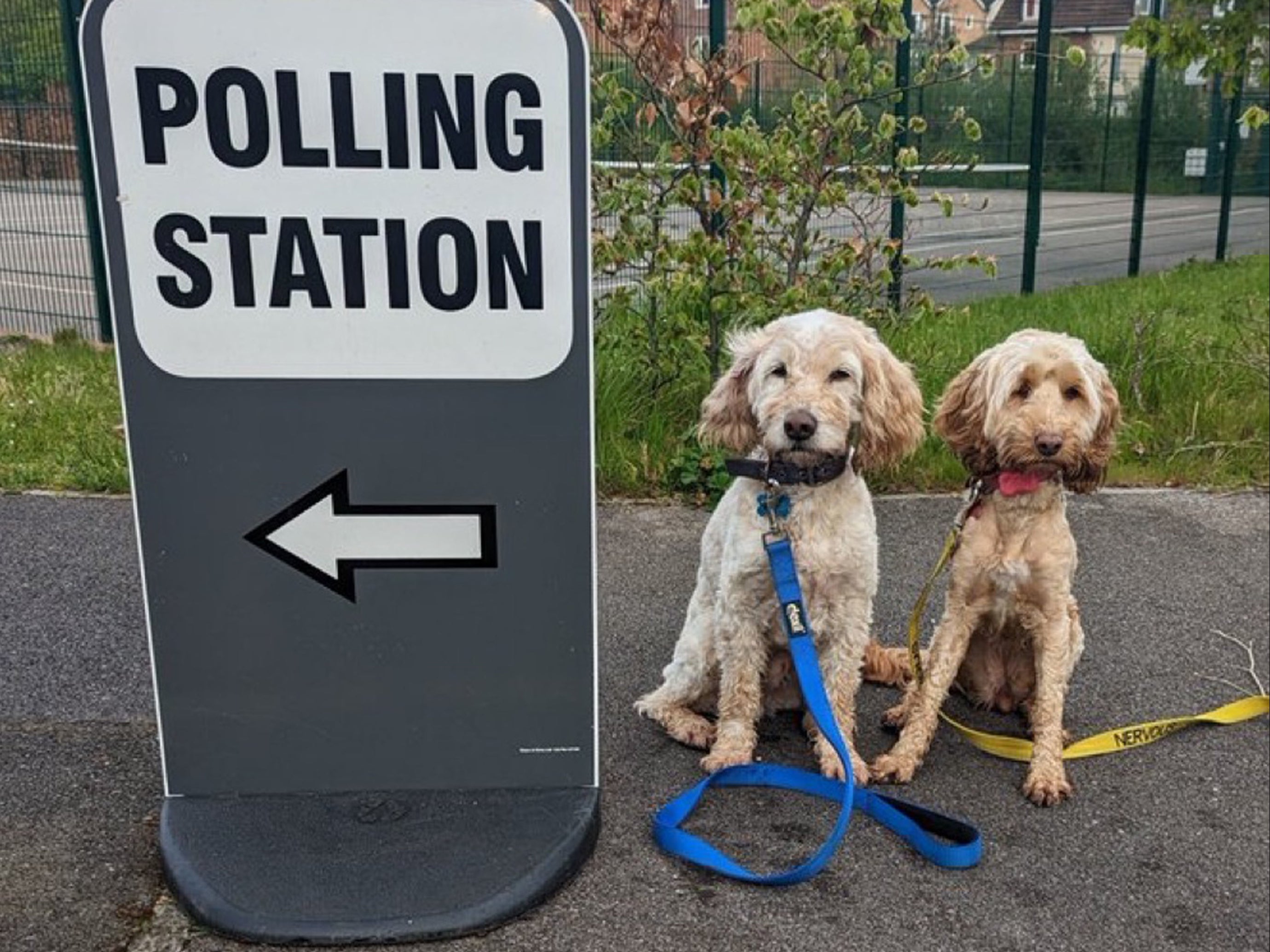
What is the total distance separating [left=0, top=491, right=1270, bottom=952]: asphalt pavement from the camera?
270 cm

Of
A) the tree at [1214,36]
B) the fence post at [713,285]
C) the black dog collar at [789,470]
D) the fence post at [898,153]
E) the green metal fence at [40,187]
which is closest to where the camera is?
the black dog collar at [789,470]

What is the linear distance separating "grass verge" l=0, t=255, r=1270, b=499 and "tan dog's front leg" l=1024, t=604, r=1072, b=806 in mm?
2457

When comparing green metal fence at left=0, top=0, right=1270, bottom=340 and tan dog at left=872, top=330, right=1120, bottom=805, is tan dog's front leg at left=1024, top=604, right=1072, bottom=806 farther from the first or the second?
green metal fence at left=0, top=0, right=1270, bottom=340

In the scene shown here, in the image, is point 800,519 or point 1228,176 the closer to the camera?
point 800,519

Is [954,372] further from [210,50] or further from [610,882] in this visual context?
[210,50]

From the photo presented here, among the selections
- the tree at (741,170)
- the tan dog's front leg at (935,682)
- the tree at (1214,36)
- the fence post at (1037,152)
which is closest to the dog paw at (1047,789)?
the tan dog's front leg at (935,682)

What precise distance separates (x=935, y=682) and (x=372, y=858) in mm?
1681

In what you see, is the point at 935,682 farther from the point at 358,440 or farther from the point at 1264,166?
the point at 1264,166

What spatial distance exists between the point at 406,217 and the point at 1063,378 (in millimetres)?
1806

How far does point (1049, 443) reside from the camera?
121 inches

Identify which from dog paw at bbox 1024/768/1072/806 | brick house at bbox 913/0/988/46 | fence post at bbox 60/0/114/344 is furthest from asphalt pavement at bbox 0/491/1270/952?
brick house at bbox 913/0/988/46

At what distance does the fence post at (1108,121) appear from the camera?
11523 millimetres

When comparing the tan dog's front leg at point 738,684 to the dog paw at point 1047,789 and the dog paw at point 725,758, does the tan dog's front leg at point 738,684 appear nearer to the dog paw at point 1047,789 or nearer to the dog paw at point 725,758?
the dog paw at point 725,758

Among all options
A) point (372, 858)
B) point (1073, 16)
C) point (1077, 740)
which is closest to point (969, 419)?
point (1077, 740)
